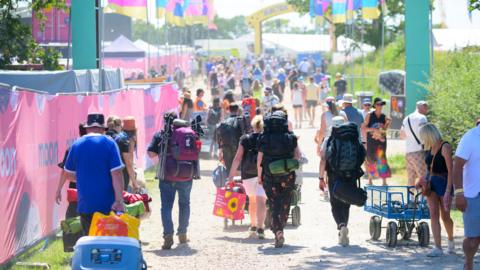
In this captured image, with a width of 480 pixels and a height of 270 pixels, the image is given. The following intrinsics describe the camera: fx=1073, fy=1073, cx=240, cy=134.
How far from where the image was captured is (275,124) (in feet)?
42.0

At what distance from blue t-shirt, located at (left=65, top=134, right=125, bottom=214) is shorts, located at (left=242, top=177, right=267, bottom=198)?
12.6 ft

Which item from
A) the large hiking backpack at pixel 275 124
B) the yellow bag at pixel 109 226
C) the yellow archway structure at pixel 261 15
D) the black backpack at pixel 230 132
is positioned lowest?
the yellow bag at pixel 109 226

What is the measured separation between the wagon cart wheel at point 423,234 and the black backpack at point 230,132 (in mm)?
3616

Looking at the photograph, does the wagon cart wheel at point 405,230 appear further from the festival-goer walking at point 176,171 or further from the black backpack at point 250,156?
the festival-goer walking at point 176,171

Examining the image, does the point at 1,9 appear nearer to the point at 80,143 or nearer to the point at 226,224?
the point at 226,224

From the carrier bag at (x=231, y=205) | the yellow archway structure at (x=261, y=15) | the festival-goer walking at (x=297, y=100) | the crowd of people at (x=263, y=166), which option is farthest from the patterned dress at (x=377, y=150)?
the yellow archway structure at (x=261, y=15)

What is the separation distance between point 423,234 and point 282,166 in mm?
1819

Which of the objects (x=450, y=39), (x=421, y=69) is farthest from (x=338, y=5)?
(x=421, y=69)

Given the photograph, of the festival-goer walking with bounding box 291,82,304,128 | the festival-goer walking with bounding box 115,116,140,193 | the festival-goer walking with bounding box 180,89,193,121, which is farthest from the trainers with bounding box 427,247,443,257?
the festival-goer walking with bounding box 291,82,304,128

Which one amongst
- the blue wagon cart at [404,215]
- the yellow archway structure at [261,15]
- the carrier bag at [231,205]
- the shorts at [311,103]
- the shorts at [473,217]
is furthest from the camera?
the yellow archway structure at [261,15]

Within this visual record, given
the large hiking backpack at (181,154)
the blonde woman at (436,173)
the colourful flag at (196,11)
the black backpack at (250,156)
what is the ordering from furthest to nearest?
1. the colourful flag at (196,11)
2. the black backpack at (250,156)
3. the large hiking backpack at (181,154)
4. the blonde woman at (436,173)

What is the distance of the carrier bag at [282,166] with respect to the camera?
12656 mm

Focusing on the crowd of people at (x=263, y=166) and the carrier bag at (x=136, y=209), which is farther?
the carrier bag at (x=136, y=209)

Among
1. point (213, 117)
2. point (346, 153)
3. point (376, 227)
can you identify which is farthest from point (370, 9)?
point (346, 153)
